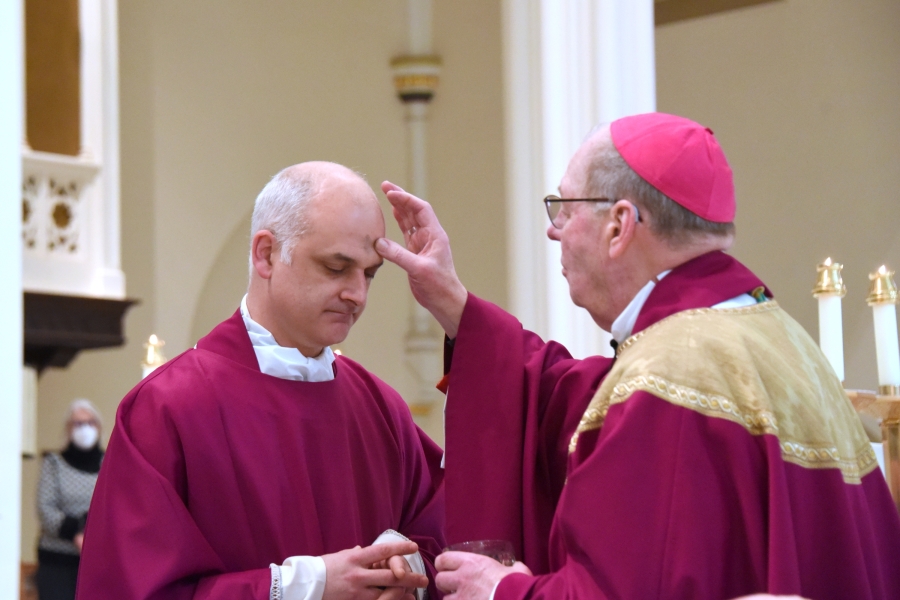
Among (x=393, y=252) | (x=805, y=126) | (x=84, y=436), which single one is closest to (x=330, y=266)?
(x=393, y=252)

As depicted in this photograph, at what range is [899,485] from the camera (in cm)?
354

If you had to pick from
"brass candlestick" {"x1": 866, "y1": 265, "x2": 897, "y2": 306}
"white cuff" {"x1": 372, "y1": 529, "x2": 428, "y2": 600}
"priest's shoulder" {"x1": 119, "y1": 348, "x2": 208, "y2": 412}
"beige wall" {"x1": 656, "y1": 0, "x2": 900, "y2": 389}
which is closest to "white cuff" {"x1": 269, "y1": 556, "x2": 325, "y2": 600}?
"white cuff" {"x1": 372, "y1": 529, "x2": 428, "y2": 600}

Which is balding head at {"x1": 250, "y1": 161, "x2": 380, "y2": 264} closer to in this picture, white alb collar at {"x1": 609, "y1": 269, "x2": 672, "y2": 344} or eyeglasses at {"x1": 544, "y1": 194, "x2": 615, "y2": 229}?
eyeglasses at {"x1": 544, "y1": 194, "x2": 615, "y2": 229}

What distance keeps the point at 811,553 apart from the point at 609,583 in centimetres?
43

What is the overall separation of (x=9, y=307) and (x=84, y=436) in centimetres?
513

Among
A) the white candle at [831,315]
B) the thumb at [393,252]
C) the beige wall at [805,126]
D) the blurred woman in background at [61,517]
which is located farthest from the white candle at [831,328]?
the beige wall at [805,126]

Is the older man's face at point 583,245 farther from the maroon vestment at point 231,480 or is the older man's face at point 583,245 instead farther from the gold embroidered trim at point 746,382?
the maroon vestment at point 231,480

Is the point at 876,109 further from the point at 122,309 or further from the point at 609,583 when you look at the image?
the point at 609,583

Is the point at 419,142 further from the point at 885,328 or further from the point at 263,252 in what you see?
the point at 263,252

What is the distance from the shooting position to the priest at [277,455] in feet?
9.30

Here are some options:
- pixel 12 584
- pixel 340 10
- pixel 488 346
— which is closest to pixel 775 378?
pixel 488 346

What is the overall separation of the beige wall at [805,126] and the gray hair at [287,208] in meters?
6.63

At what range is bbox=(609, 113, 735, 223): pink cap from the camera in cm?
275

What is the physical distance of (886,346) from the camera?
3.77 meters
